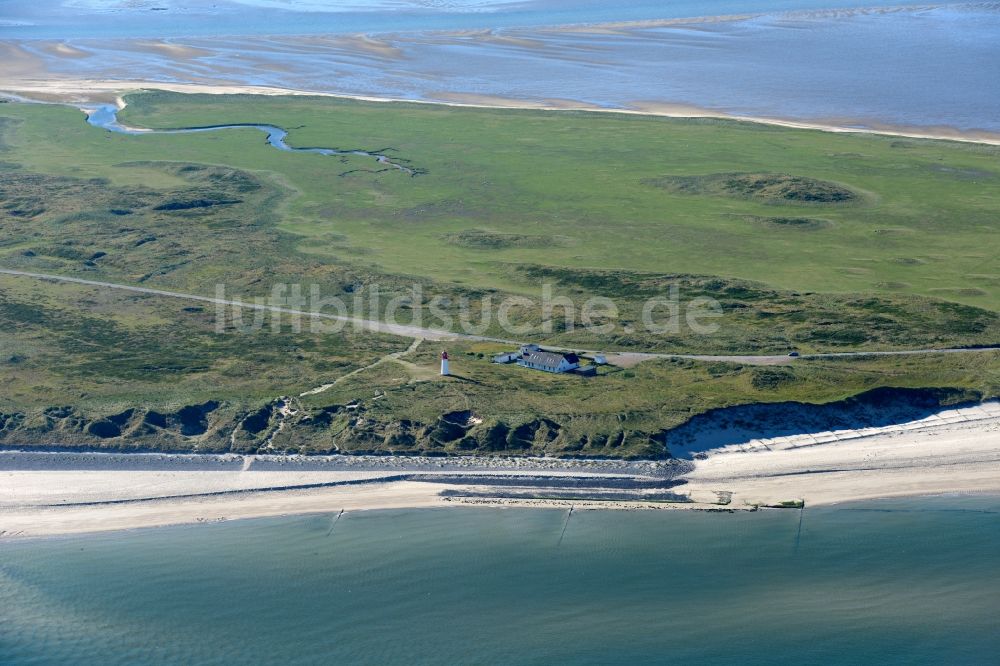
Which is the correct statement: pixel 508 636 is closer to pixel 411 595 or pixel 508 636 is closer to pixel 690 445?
pixel 411 595

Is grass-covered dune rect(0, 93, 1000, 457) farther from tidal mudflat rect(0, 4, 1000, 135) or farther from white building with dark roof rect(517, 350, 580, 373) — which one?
tidal mudflat rect(0, 4, 1000, 135)

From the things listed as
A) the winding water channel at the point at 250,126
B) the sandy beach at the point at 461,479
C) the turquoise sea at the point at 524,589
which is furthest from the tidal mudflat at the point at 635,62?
the turquoise sea at the point at 524,589

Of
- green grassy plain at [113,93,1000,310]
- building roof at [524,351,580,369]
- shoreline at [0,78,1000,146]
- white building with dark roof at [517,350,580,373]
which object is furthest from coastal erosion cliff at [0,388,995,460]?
shoreline at [0,78,1000,146]

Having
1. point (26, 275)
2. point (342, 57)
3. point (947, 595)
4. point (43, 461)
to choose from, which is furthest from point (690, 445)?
point (342, 57)

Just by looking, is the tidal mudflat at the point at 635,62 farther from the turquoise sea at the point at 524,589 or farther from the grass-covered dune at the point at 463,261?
the turquoise sea at the point at 524,589

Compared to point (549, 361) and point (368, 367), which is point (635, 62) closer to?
point (549, 361)

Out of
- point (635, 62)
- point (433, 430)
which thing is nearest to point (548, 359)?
point (433, 430)
